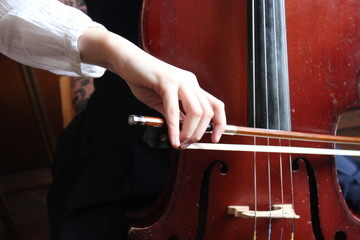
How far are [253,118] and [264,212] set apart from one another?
0.13 meters

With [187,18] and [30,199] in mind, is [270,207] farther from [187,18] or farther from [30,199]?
[30,199]

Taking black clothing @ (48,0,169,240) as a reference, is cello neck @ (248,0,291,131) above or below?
above

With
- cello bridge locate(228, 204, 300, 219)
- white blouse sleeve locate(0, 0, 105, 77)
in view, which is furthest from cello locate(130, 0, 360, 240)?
white blouse sleeve locate(0, 0, 105, 77)

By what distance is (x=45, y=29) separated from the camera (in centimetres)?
52

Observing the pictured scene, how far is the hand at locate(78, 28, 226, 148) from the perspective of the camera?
0.44 metres

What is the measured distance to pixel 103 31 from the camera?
0.50 meters

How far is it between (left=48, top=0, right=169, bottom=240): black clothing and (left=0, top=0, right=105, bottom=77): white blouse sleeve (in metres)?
0.15

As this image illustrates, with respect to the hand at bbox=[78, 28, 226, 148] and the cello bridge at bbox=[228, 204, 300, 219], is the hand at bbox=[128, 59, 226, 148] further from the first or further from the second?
the cello bridge at bbox=[228, 204, 300, 219]

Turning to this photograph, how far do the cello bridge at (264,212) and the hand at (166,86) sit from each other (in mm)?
157

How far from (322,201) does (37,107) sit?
140 cm

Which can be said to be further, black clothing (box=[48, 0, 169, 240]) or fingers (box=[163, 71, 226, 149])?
black clothing (box=[48, 0, 169, 240])

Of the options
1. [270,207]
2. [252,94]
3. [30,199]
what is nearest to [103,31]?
[252,94]

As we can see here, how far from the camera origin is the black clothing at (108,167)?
2.11 feet

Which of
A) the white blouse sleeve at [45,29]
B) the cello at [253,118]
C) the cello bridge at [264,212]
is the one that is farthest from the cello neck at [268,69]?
the white blouse sleeve at [45,29]
